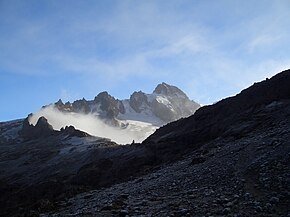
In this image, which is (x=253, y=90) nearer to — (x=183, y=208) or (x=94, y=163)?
(x=94, y=163)

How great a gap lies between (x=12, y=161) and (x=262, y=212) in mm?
111506

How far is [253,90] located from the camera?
6975 cm

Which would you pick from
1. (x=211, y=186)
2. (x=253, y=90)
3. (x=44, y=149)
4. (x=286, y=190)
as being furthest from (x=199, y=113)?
(x=44, y=149)

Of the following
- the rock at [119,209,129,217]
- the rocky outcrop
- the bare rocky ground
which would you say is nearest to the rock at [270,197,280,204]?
the bare rocky ground

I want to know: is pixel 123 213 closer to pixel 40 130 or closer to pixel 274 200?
pixel 274 200

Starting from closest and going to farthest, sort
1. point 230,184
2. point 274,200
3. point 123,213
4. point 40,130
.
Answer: point 274,200 < point 123,213 < point 230,184 < point 40,130

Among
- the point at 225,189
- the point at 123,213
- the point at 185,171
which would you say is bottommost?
the point at 123,213

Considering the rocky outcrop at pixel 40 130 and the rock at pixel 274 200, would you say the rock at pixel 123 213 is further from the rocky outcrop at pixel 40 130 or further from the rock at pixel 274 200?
the rocky outcrop at pixel 40 130

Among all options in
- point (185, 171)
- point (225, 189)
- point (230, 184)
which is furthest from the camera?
point (185, 171)

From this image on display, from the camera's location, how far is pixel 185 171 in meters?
37.4

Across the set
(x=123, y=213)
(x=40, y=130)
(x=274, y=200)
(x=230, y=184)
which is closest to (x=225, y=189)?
(x=230, y=184)

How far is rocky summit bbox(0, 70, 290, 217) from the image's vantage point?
24.0 meters

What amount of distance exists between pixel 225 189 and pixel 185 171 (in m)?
11.7

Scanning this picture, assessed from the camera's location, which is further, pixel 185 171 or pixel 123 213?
pixel 185 171
